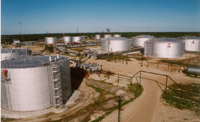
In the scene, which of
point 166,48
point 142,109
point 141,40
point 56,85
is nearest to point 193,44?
point 141,40

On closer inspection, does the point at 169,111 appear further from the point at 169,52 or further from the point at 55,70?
the point at 169,52

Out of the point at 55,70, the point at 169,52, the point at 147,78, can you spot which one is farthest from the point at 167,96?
the point at 169,52

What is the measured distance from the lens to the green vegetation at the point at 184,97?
768 inches

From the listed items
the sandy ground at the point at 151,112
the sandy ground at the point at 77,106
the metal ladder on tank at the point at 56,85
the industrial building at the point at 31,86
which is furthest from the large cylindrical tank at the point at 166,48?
the metal ladder on tank at the point at 56,85

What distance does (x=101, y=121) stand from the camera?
54.3 ft

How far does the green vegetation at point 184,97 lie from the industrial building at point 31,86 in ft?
48.7

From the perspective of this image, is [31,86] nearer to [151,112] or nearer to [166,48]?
[151,112]

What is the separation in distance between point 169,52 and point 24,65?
45.7 m

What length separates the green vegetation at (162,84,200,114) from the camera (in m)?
19.5

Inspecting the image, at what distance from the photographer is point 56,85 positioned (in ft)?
61.7

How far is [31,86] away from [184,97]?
20.6 m

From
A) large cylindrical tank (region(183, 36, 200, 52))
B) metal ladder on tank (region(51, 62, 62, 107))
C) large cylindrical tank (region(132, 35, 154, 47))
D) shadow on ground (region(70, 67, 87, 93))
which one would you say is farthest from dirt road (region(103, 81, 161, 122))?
large cylindrical tank (region(132, 35, 154, 47))

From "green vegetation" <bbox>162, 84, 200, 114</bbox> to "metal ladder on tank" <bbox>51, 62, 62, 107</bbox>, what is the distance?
47.0 feet

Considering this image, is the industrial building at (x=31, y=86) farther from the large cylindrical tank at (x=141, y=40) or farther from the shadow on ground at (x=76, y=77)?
the large cylindrical tank at (x=141, y=40)
